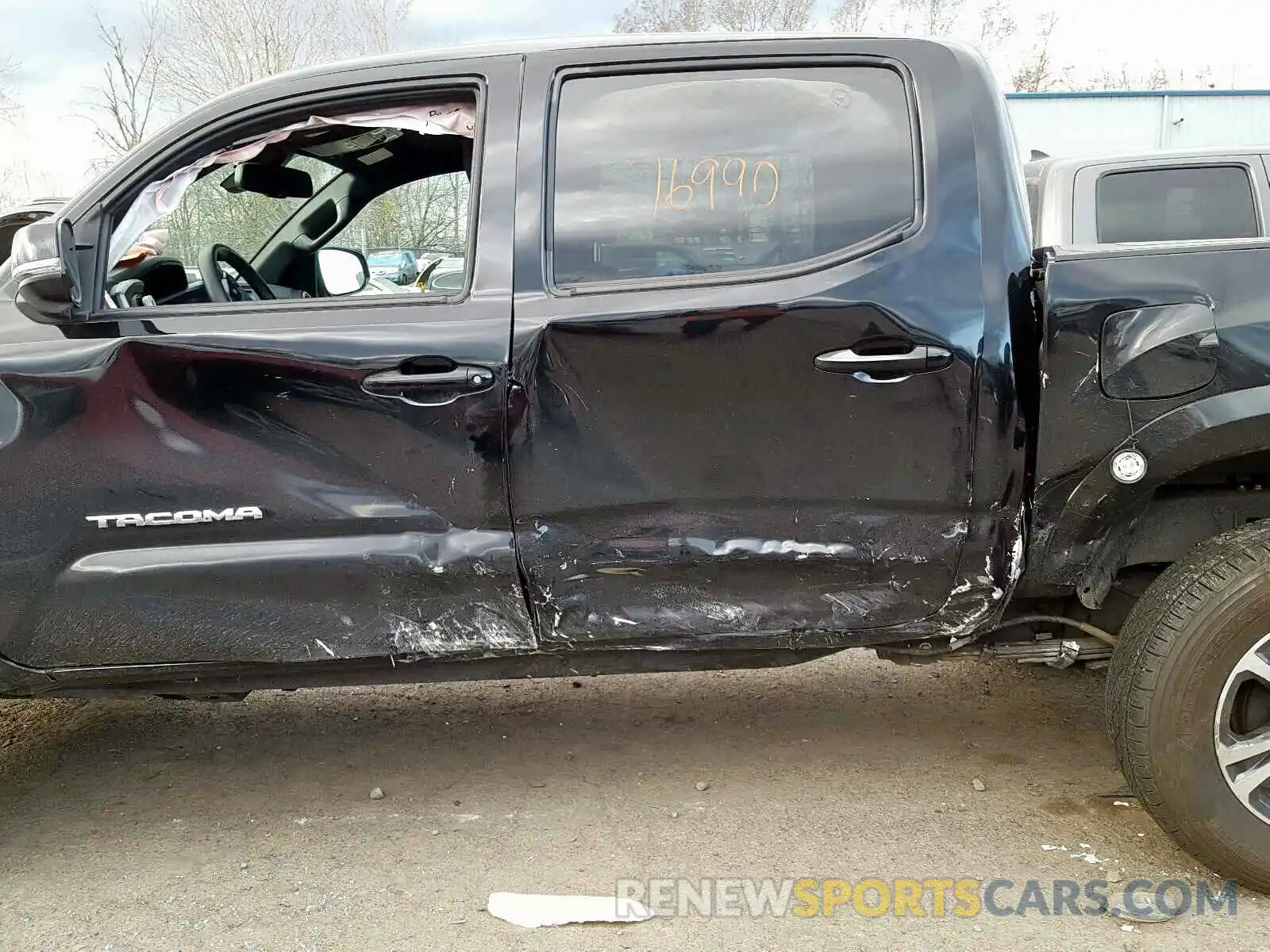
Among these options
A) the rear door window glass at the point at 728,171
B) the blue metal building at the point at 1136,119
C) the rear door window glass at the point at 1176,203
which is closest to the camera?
the rear door window glass at the point at 728,171

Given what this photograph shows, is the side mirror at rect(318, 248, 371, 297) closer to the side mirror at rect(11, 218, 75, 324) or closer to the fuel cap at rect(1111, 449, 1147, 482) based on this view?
the side mirror at rect(11, 218, 75, 324)

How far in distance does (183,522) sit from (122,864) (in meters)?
1.00

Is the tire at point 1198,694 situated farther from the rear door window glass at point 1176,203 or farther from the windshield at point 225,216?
the rear door window glass at point 1176,203

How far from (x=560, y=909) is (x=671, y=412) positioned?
1197 mm

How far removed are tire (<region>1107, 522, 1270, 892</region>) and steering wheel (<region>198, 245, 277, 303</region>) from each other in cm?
231

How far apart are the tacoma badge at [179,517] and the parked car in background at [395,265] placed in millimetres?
734

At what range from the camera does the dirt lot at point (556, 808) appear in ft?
7.84

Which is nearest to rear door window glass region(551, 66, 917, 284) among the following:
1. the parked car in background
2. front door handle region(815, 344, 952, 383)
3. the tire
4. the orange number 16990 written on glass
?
the orange number 16990 written on glass

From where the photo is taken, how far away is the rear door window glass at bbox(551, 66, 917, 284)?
2.37 meters

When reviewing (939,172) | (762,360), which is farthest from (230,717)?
(939,172)

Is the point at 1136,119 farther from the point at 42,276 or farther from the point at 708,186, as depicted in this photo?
the point at 42,276

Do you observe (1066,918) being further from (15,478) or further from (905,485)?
(15,478)

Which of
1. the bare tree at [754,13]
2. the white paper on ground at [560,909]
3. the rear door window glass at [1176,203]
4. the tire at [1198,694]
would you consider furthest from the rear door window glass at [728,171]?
the bare tree at [754,13]

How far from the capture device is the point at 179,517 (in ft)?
7.78
